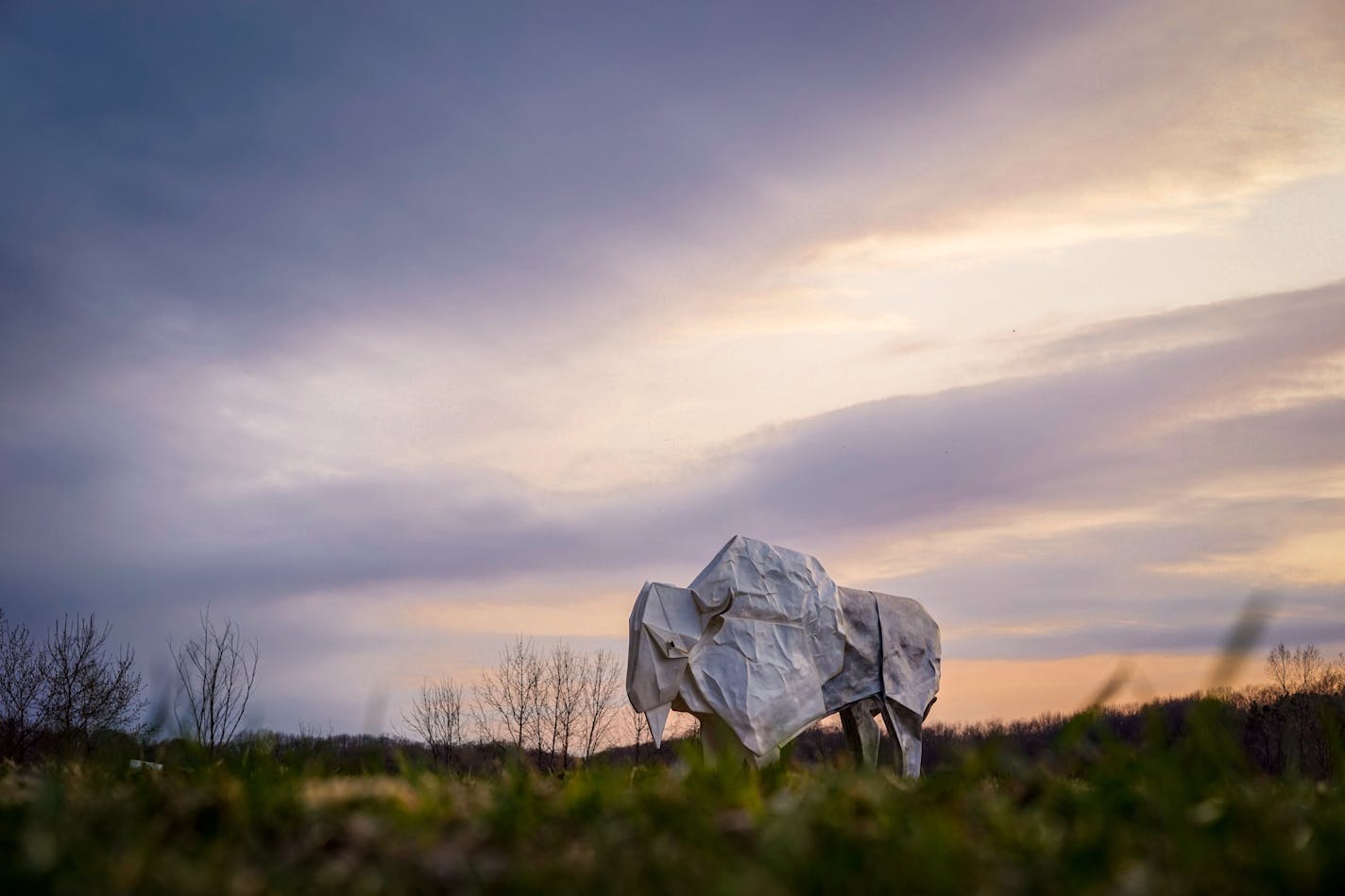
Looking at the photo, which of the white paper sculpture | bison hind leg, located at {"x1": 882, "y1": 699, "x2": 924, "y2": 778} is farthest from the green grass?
bison hind leg, located at {"x1": 882, "y1": 699, "x2": 924, "y2": 778}

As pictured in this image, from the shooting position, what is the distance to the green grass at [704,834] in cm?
230

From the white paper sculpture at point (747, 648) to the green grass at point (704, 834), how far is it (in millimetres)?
8606

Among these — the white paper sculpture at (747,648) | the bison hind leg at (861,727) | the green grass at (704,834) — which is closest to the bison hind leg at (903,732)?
the bison hind leg at (861,727)

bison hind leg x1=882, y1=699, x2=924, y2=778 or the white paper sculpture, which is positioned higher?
the white paper sculpture

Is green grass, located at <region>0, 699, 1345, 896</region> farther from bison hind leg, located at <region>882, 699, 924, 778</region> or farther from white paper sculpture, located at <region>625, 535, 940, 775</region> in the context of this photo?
bison hind leg, located at <region>882, 699, 924, 778</region>

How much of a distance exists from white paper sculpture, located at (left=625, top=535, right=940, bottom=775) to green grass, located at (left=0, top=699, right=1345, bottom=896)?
8.61m

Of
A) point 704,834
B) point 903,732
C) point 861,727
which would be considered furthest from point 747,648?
point 704,834

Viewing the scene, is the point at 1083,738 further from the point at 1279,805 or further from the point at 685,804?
the point at 685,804

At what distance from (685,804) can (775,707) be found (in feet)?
33.7

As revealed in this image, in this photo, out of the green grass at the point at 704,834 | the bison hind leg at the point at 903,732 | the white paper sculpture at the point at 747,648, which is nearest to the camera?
the green grass at the point at 704,834

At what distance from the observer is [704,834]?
8.64ft

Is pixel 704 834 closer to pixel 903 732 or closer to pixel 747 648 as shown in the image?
pixel 747 648

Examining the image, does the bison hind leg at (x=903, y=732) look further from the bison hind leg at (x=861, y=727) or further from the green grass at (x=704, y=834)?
the green grass at (x=704, y=834)

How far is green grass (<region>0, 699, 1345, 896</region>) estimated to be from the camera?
230 cm
